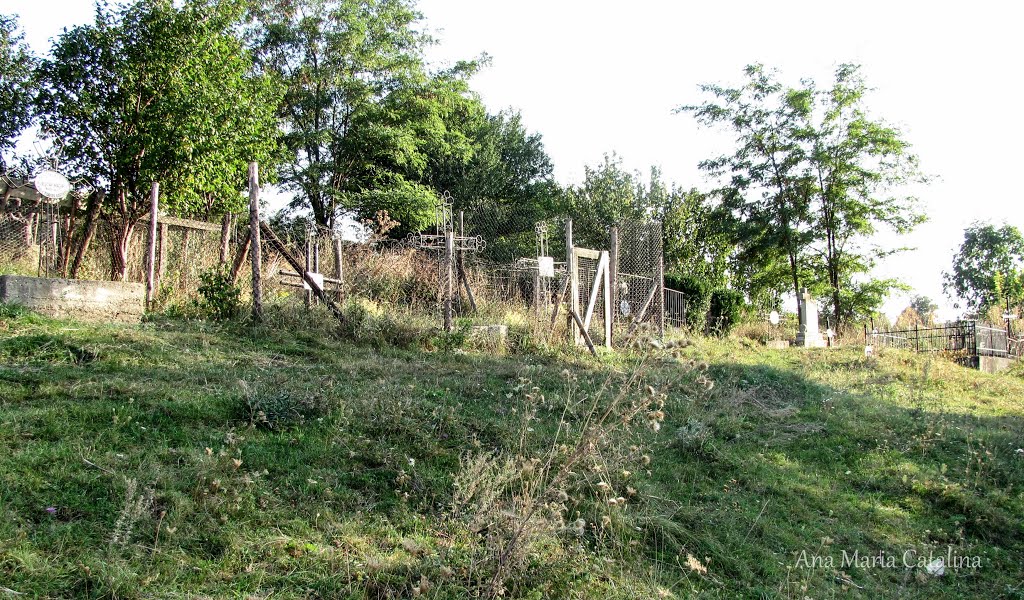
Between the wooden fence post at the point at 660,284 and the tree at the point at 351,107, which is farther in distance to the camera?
the tree at the point at 351,107

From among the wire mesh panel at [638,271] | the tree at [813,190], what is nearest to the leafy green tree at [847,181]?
the tree at [813,190]

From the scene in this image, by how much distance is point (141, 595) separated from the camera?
8.27ft

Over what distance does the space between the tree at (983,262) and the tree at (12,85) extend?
133 feet

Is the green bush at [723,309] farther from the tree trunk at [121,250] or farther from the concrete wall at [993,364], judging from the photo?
the tree trunk at [121,250]

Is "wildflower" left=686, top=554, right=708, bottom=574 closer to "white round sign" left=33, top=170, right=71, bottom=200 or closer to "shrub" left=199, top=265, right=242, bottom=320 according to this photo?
"shrub" left=199, top=265, right=242, bottom=320

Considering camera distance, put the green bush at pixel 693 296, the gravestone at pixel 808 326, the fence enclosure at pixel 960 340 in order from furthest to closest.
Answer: the gravestone at pixel 808 326 → the green bush at pixel 693 296 → the fence enclosure at pixel 960 340

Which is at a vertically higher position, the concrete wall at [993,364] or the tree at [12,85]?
the tree at [12,85]

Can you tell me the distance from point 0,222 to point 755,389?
12.0 meters

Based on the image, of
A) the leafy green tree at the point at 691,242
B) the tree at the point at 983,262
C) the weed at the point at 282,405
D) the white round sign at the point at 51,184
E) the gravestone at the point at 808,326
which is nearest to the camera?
the weed at the point at 282,405

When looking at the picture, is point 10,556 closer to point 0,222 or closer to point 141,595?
point 141,595

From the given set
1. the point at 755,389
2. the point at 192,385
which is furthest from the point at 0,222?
the point at 755,389

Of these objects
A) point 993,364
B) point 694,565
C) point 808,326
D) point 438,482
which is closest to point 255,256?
point 438,482

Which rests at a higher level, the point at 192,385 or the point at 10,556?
the point at 192,385

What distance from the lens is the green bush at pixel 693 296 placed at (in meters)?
16.8
